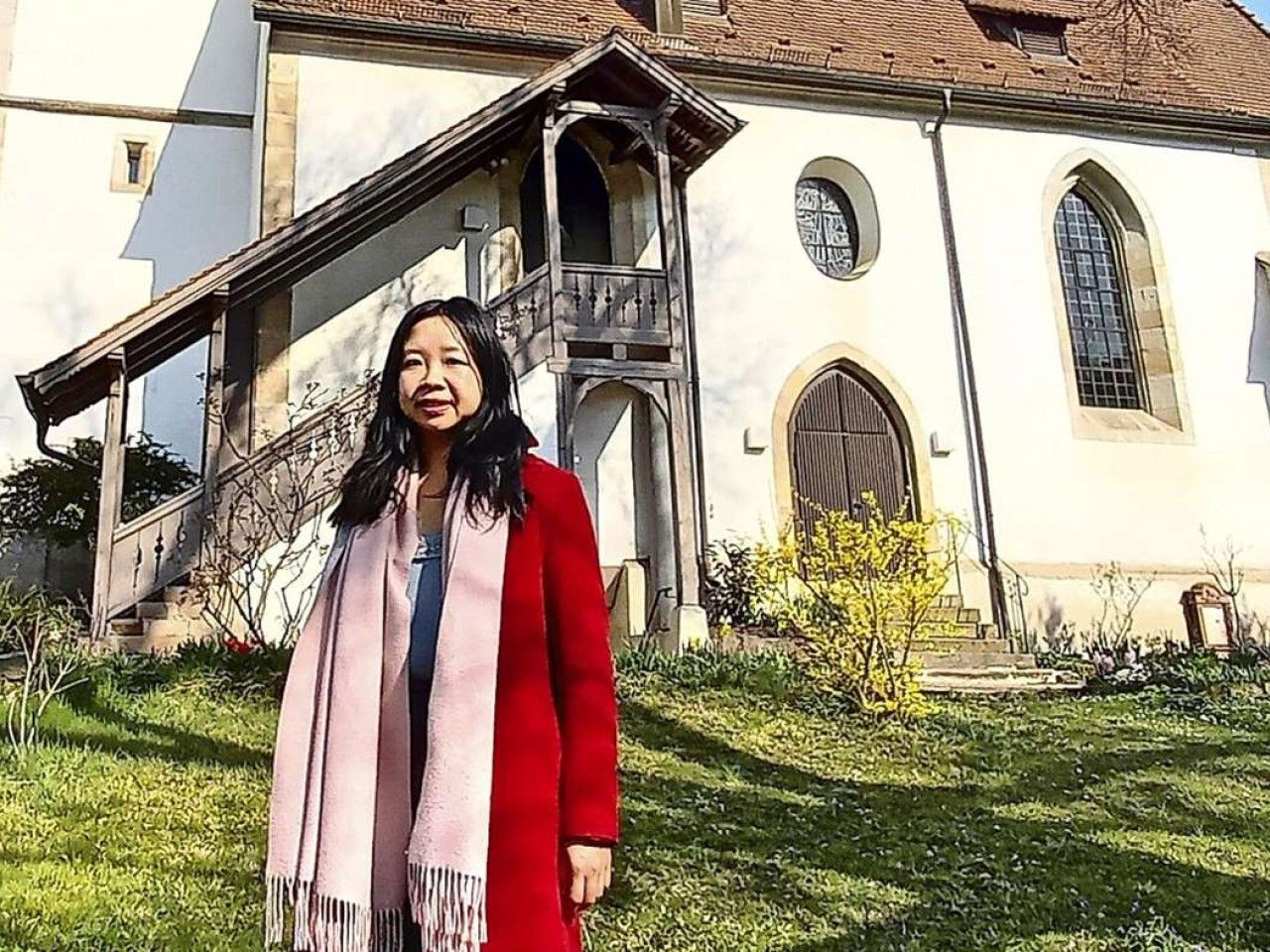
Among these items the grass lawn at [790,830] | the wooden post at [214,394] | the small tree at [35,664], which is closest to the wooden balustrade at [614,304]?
the wooden post at [214,394]

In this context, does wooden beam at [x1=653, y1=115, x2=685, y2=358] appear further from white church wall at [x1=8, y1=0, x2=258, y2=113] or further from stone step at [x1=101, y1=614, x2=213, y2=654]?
white church wall at [x1=8, y1=0, x2=258, y2=113]

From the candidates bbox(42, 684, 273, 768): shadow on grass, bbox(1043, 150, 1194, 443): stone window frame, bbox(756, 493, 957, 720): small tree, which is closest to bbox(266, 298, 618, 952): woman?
bbox(42, 684, 273, 768): shadow on grass

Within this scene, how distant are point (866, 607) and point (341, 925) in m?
7.06

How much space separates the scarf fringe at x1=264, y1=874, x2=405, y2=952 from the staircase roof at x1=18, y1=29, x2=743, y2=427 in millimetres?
8554

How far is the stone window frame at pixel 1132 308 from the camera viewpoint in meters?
15.0

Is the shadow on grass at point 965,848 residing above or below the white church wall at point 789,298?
below

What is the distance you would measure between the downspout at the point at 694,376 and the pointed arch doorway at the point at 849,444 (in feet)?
4.03

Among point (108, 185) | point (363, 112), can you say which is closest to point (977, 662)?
point (363, 112)

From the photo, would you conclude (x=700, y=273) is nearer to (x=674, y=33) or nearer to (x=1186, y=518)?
(x=674, y=33)

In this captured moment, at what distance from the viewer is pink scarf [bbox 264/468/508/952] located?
86.8 inches

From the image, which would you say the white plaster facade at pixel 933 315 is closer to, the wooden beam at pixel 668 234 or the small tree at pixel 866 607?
the wooden beam at pixel 668 234

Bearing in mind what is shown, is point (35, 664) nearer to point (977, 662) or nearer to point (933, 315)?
point (977, 662)

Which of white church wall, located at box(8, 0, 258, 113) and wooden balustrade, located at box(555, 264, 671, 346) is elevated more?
white church wall, located at box(8, 0, 258, 113)

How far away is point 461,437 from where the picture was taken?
8.36ft
